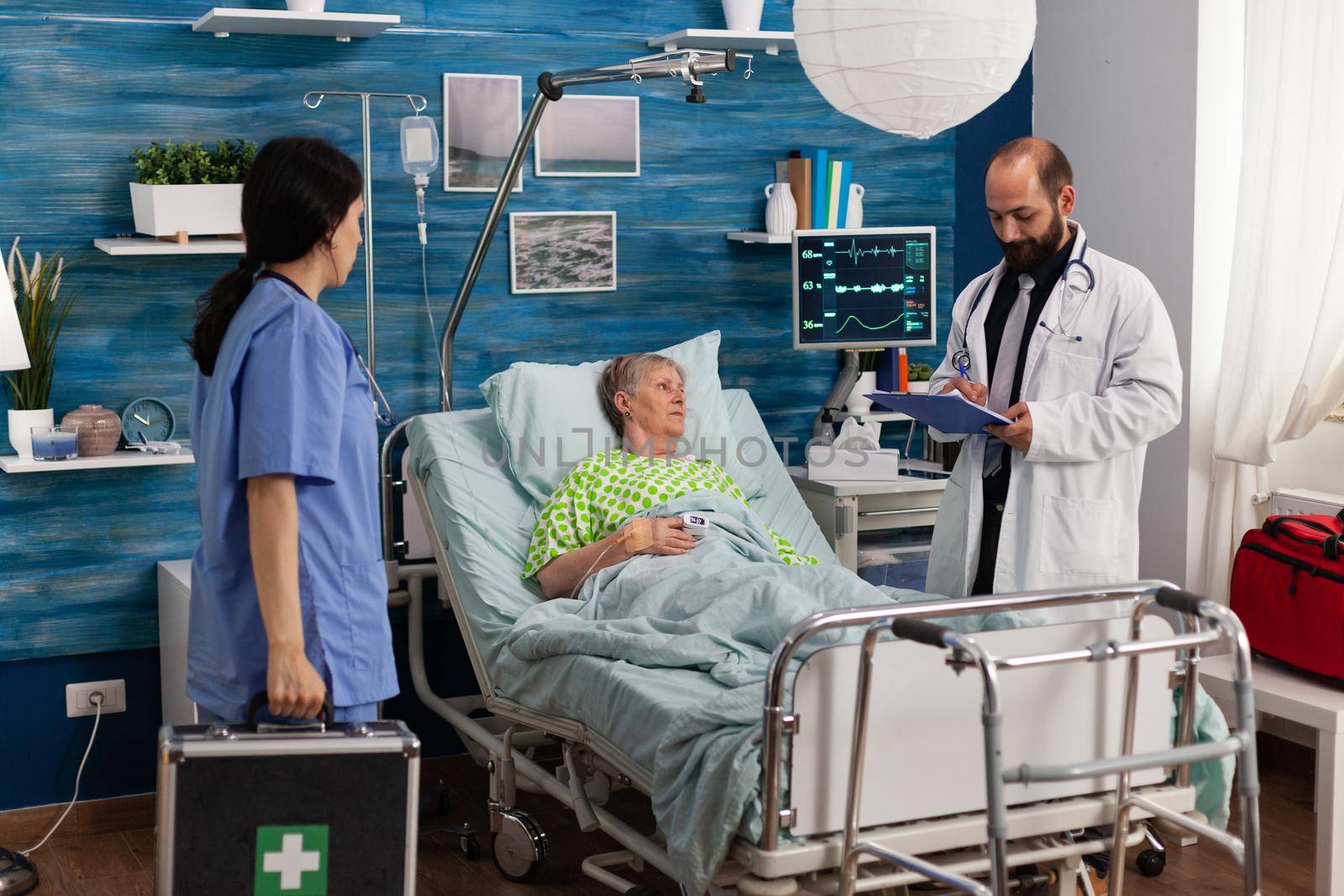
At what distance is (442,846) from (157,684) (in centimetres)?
86

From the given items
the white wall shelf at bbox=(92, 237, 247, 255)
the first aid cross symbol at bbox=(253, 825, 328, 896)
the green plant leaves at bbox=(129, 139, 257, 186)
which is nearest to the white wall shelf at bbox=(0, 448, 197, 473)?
the white wall shelf at bbox=(92, 237, 247, 255)

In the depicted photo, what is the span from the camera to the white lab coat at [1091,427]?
2.69 meters

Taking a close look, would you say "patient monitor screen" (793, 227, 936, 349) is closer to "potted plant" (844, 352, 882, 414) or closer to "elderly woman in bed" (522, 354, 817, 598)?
"potted plant" (844, 352, 882, 414)

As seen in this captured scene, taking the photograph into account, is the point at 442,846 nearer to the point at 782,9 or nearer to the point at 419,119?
the point at 419,119

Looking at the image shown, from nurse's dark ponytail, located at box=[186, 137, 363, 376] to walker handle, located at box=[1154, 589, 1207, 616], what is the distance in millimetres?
1246

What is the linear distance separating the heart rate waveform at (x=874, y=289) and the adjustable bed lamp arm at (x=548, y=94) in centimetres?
67

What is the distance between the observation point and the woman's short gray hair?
3287 mm

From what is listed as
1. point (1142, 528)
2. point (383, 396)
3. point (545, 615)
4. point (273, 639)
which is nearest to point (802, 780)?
point (273, 639)

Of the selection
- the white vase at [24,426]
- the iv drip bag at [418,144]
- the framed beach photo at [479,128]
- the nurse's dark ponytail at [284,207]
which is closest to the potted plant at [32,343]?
the white vase at [24,426]

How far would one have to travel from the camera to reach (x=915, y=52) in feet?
6.64

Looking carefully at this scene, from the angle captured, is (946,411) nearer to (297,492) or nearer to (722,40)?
(297,492)

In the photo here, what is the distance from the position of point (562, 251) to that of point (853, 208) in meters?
0.82

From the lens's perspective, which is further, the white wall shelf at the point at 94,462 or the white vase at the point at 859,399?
the white vase at the point at 859,399

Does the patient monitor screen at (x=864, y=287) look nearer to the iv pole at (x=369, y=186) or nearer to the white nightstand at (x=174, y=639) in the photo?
the iv pole at (x=369, y=186)
